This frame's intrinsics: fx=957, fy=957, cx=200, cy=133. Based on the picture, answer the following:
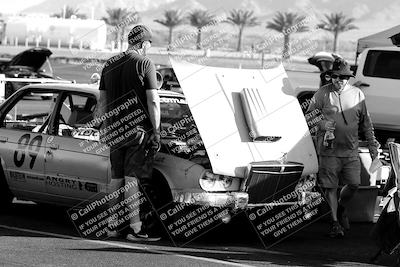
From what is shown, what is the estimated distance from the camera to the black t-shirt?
27.8ft

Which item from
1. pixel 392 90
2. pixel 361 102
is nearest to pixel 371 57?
pixel 392 90

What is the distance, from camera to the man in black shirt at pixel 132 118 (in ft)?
27.8

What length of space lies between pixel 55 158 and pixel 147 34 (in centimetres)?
158

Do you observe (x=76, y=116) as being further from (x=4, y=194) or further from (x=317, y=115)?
(x=317, y=115)

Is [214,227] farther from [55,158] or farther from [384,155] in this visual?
[384,155]

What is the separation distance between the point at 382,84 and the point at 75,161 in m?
7.05

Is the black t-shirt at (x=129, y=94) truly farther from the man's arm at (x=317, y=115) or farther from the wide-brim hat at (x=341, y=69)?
the wide-brim hat at (x=341, y=69)

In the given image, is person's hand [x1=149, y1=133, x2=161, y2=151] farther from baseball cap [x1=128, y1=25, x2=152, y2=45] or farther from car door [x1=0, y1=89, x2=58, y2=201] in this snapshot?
car door [x1=0, y1=89, x2=58, y2=201]

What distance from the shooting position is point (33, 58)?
107 feet

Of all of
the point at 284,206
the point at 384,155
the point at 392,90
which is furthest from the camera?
the point at 392,90

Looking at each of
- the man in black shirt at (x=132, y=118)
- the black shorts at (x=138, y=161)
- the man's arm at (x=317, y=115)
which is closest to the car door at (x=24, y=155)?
the man in black shirt at (x=132, y=118)

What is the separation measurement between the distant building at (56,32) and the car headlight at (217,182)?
8356cm

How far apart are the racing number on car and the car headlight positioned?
1.93m

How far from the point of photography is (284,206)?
29.4 feet
